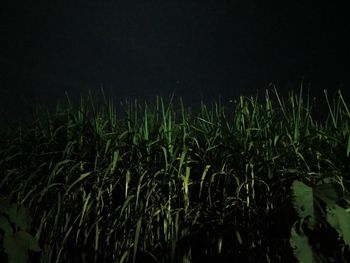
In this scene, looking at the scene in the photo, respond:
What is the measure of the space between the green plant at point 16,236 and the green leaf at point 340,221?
2.94 ft

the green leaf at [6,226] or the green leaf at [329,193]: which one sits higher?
the green leaf at [329,193]

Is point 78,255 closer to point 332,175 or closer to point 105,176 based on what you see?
point 105,176

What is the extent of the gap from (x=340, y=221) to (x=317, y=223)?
7cm

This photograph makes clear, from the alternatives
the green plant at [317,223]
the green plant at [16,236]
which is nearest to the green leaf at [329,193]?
the green plant at [317,223]

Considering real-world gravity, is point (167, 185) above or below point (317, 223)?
above

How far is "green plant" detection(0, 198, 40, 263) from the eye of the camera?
5.08ft

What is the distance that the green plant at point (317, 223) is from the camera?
1340 millimetres

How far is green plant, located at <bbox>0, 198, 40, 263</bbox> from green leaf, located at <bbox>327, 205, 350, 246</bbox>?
90cm

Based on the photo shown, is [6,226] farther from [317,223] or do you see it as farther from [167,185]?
[317,223]

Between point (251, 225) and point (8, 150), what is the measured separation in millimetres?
1113

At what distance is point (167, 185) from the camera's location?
1.87m

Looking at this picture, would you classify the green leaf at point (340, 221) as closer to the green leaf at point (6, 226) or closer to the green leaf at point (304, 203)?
the green leaf at point (304, 203)

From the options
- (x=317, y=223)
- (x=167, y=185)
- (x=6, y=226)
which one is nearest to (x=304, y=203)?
(x=317, y=223)

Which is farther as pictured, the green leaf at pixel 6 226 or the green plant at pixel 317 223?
the green leaf at pixel 6 226
